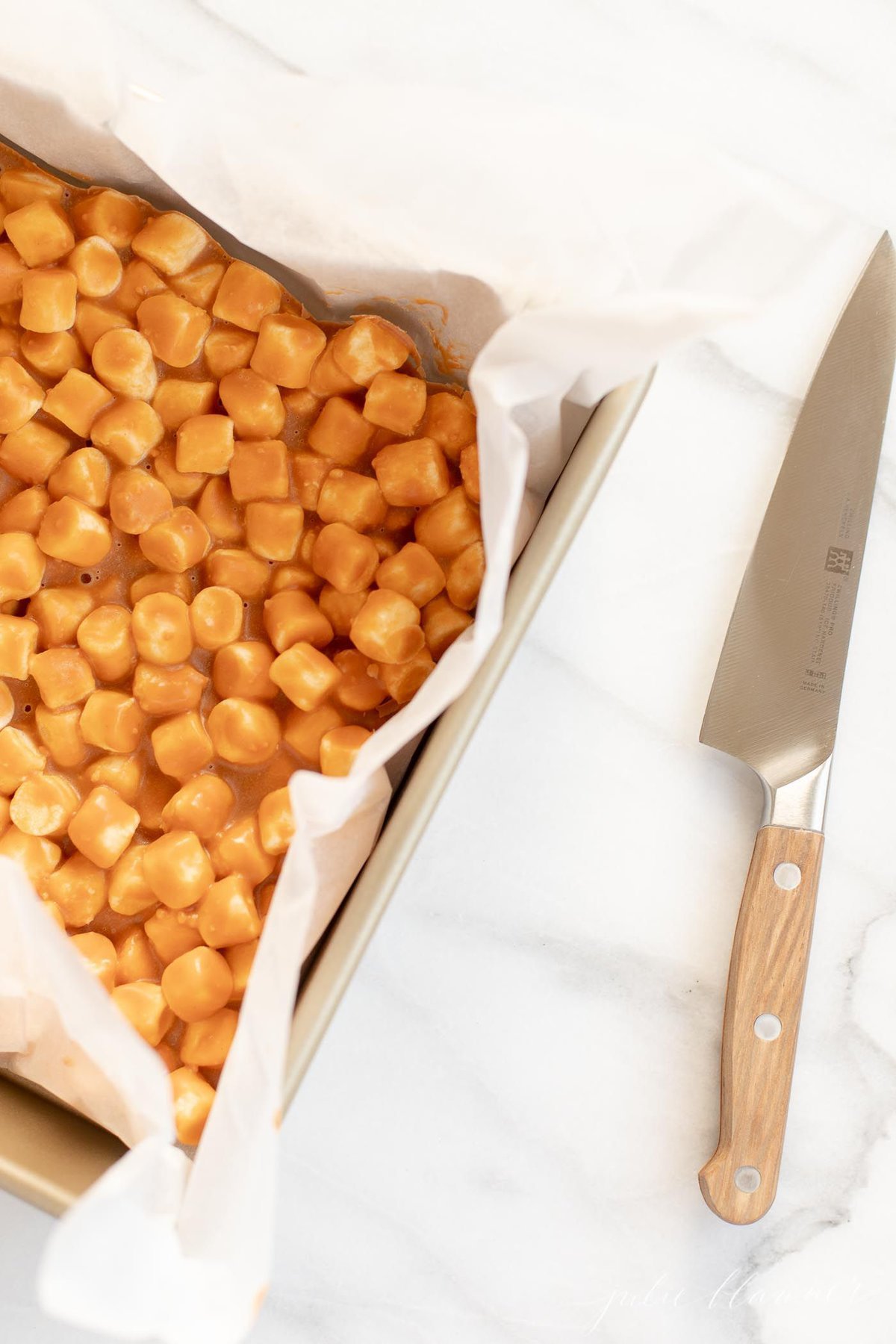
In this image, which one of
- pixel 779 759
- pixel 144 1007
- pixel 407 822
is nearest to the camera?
pixel 407 822

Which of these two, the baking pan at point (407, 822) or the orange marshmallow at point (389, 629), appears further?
the orange marshmallow at point (389, 629)

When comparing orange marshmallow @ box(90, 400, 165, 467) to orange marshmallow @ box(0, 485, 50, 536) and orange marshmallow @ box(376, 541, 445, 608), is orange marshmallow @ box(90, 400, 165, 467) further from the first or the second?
orange marshmallow @ box(376, 541, 445, 608)

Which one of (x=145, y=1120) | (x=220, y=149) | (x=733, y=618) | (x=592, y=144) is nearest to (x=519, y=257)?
(x=592, y=144)

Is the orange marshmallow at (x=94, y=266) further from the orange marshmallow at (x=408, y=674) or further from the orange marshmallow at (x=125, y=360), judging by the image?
the orange marshmallow at (x=408, y=674)

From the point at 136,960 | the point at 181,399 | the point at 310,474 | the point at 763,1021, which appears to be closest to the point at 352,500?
the point at 310,474

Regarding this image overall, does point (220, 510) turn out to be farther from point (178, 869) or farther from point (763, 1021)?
point (763, 1021)

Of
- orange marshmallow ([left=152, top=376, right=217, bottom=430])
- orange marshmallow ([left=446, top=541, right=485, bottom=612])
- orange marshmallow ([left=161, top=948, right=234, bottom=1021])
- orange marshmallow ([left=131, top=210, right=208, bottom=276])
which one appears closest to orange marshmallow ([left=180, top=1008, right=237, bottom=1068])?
orange marshmallow ([left=161, top=948, right=234, bottom=1021])

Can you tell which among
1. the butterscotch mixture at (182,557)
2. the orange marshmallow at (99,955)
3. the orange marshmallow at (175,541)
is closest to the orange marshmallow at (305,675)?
the butterscotch mixture at (182,557)

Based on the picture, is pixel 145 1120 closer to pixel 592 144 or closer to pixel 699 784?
pixel 699 784
